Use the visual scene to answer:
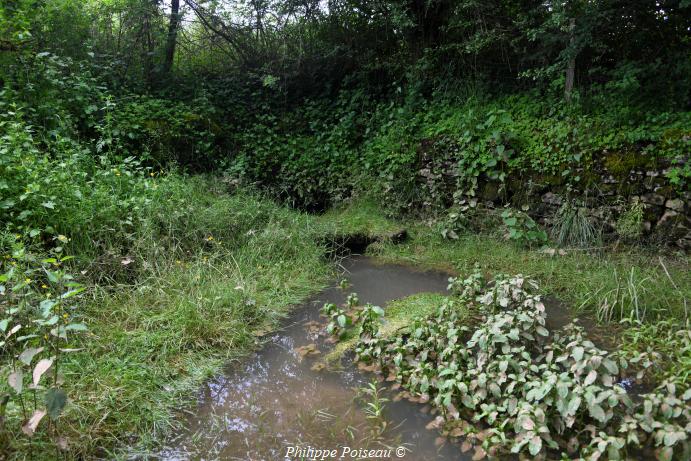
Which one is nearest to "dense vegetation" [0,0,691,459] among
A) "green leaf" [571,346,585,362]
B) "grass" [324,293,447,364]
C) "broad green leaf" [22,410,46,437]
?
"broad green leaf" [22,410,46,437]

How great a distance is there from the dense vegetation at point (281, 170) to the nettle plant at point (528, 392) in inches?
7.4

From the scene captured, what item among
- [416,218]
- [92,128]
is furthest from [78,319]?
[416,218]

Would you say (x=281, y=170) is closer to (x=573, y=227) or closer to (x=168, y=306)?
(x=168, y=306)

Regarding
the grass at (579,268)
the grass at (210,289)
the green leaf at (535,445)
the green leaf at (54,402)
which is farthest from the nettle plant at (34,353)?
the grass at (579,268)

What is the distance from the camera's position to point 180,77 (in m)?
7.77

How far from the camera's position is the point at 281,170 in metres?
7.00

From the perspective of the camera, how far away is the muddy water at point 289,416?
230cm

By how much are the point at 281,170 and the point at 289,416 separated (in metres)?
4.91

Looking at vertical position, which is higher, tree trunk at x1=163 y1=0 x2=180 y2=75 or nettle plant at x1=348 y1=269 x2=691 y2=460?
tree trunk at x1=163 y1=0 x2=180 y2=75

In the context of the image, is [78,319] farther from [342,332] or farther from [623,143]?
[623,143]

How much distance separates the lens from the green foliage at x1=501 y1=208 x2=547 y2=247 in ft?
15.7

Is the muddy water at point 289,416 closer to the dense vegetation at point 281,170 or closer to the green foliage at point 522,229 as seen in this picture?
the dense vegetation at point 281,170

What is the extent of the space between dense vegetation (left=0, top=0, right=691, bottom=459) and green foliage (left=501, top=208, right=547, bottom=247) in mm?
30

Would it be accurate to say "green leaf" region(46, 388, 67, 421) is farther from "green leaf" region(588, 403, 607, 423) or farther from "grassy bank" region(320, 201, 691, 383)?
"green leaf" region(588, 403, 607, 423)
